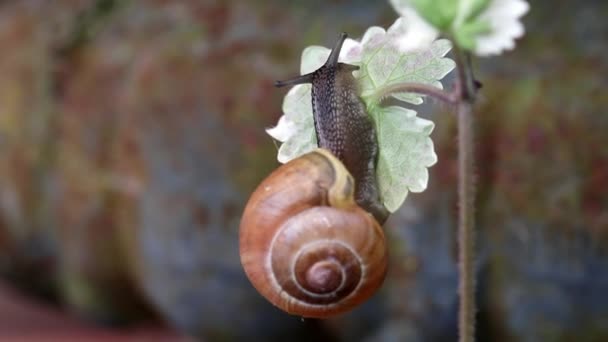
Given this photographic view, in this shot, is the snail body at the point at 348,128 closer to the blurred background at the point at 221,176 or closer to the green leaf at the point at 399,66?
the green leaf at the point at 399,66

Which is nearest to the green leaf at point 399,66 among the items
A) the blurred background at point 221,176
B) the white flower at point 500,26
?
the white flower at point 500,26

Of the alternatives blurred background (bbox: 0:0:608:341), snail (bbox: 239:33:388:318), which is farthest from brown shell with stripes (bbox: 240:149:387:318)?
blurred background (bbox: 0:0:608:341)

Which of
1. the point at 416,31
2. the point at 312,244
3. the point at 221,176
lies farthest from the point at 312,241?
the point at 221,176

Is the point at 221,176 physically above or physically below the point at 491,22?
above

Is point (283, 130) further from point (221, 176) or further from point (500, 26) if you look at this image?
point (221, 176)

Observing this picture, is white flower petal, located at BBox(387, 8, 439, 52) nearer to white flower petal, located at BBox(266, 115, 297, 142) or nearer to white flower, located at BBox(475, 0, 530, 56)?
white flower, located at BBox(475, 0, 530, 56)

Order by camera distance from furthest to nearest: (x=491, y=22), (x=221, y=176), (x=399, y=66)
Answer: (x=221, y=176) → (x=399, y=66) → (x=491, y=22)
